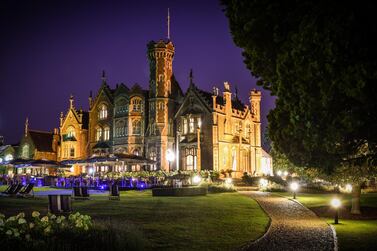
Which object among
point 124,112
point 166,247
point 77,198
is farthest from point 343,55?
point 124,112

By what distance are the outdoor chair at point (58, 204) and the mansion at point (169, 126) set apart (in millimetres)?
33979

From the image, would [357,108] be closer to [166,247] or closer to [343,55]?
[343,55]

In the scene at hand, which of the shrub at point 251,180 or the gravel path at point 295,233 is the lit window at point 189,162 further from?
the gravel path at point 295,233

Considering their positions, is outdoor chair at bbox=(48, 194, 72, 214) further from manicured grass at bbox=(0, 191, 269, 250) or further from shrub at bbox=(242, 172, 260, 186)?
shrub at bbox=(242, 172, 260, 186)

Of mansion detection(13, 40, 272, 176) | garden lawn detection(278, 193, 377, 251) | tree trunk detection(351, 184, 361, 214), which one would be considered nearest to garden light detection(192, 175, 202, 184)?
mansion detection(13, 40, 272, 176)

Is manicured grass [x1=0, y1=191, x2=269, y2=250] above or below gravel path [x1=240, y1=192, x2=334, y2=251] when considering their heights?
above

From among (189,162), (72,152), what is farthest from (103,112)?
(189,162)

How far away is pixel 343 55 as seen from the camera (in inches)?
448

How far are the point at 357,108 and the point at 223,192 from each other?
25599mm

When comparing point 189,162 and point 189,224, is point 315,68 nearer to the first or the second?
point 189,224

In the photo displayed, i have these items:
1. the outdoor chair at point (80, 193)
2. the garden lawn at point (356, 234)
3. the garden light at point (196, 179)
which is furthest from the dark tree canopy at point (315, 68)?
the garden light at point (196, 179)

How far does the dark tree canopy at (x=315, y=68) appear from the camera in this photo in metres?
11.3

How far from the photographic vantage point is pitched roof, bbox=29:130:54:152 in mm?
69062

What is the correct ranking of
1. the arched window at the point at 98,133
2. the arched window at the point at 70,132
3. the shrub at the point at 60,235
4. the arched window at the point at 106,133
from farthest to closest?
the arched window at the point at 70,132
the arched window at the point at 98,133
the arched window at the point at 106,133
the shrub at the point at 60,235
